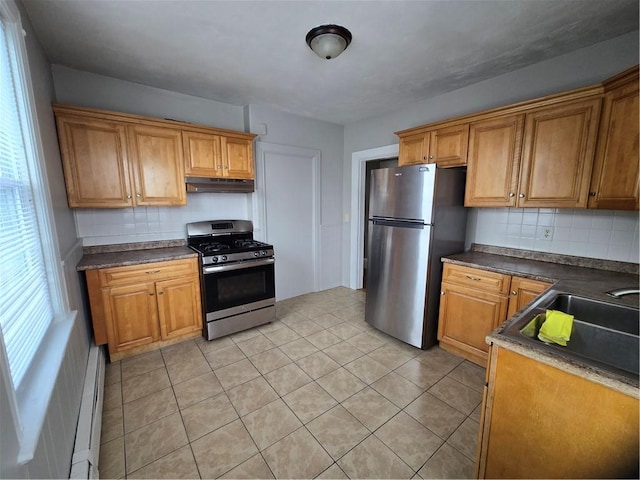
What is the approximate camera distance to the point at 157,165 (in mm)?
2555

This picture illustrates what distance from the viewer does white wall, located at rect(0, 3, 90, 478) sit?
0.80 m

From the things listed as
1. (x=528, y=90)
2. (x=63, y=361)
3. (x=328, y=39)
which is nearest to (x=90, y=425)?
(x=63, y=361)

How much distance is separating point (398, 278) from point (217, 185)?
208cm

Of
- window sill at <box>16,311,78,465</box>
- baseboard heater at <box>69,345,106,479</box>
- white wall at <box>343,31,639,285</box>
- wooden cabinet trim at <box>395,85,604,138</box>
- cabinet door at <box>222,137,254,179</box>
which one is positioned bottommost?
baseboard heater at <box>69,345,106,479</box>

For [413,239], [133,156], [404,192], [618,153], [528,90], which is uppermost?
[528,90]

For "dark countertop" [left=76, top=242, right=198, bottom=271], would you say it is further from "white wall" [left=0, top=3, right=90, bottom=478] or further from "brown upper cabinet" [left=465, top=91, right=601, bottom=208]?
"brown upper cabinet" [left=465, top=91, right=601, bottom=208]

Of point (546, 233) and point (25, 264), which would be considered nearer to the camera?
point (25, 264)

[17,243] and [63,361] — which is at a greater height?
[17,243]

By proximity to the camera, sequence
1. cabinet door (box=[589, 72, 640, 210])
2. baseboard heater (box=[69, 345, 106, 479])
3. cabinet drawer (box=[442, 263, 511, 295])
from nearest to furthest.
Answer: baseboard heater (box=[69, 345, 106, 479])
cabinet door (box=[589, 72, 640, 210])
cabinet drawer (box=[442, 263, 511, 295])

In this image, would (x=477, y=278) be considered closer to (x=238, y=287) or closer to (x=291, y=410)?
(x=291, y=410)

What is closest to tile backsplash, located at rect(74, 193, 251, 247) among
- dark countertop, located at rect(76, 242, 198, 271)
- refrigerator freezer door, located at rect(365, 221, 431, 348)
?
dark countertop, located at rect(76, 242, 198, 271)

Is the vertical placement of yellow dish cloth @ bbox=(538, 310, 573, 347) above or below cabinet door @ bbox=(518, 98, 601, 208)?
below

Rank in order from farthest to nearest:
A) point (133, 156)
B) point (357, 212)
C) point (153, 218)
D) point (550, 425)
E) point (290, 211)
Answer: point (357, 212), point (290, 211), point (153, 218), point (133, 156), point (550, 425)

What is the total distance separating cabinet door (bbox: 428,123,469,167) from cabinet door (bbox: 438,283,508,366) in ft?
3.75
